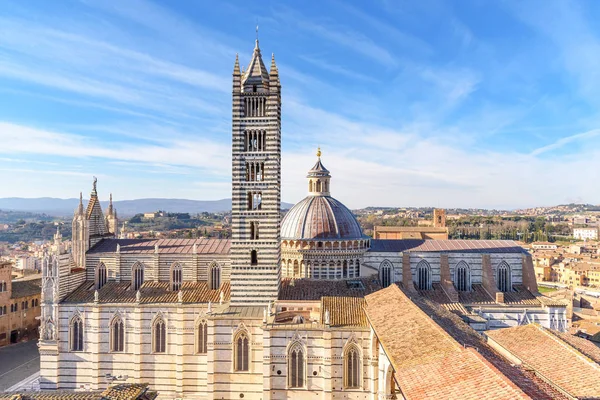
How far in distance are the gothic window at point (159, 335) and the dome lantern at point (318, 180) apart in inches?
571

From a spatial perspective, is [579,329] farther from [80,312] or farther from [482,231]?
[482,231]

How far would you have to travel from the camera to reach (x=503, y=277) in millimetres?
32344

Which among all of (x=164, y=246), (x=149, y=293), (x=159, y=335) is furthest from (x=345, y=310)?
(x=164, y=246)

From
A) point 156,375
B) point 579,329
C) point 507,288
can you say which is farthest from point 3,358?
point 579,329

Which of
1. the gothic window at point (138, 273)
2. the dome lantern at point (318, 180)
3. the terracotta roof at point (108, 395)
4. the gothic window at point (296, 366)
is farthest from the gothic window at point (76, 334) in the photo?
the dome lantern at point (318, 180)

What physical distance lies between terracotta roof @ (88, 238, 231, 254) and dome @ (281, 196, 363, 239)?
4978mm

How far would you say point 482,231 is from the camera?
120562 mm

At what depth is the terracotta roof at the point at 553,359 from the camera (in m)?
13.7

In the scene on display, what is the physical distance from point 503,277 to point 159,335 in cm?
2503

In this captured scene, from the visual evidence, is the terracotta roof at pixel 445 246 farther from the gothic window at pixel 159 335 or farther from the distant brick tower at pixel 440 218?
the distant brick tower at pixel 440 218

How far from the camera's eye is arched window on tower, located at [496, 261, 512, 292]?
32.2 meters

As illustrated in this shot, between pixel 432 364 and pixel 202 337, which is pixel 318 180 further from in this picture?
pixel 432 364

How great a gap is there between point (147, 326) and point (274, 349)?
31.9ft

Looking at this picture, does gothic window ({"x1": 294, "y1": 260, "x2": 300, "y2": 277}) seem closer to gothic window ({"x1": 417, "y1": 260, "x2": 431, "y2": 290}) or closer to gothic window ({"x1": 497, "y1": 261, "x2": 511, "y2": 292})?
gothic window ({"x1": 417, "y1": 260, "x2": 431, "y2": 290})
